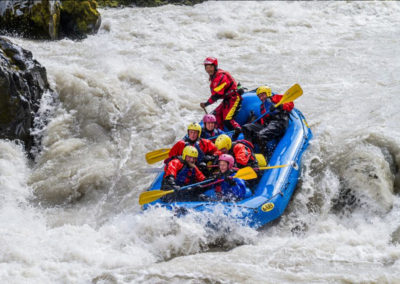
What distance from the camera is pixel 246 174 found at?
213 inches

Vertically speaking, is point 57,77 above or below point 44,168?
above

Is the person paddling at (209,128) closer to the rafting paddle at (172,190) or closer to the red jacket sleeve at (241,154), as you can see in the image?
the red jacket sleeve at (241,154)

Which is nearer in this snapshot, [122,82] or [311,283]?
[311,283]

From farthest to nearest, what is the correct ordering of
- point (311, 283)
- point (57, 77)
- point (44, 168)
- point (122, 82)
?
point (122, 82) → point (57, 77) → point (44, 168) → point (311, 283)

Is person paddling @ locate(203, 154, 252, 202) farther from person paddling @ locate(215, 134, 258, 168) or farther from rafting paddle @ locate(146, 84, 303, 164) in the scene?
rafting paddle @ locate(146, 84, 303, 164)

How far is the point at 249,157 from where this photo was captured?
581cm

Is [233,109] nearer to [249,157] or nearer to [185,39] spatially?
[249,157]

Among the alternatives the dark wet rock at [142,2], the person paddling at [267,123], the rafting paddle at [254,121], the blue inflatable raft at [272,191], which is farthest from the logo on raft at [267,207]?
the dark wet rock at [142,2]

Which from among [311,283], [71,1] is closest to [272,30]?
[71,1]

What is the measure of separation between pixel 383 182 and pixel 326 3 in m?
10.9

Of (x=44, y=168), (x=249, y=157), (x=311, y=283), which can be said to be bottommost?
(x=44, y=168)

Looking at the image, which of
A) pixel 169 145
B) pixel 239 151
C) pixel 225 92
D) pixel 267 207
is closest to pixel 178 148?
pixel 239 151

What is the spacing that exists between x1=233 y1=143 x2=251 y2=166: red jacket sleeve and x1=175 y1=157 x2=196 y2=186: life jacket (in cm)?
59

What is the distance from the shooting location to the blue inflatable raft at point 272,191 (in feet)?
16.6
